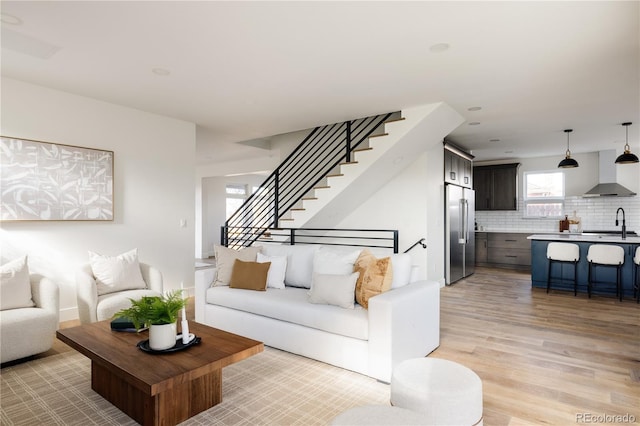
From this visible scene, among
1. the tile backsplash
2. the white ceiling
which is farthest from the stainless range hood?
the white ceiling

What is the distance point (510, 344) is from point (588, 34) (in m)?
2.77

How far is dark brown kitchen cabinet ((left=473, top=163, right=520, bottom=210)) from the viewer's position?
8883 millimetres

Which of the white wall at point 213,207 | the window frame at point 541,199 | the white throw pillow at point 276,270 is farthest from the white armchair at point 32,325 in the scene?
the window frame at point 541,199

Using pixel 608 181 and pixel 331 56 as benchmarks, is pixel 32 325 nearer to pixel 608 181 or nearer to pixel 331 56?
pixel 331 56

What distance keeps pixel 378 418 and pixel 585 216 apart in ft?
29.6

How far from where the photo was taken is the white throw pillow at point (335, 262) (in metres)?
3.29

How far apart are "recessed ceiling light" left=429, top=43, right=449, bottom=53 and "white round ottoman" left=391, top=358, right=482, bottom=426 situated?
254 cm

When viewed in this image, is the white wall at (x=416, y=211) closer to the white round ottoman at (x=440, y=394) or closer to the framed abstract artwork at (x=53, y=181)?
the white round ottoman at (x=440, y=394)

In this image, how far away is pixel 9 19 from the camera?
2.73 m

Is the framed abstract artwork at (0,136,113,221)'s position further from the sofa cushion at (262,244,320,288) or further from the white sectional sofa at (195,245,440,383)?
the sofa cushion at (262,244,320,288)

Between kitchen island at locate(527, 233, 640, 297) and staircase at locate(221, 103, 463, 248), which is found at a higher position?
staircase at locate(221, 103, 463, 248)

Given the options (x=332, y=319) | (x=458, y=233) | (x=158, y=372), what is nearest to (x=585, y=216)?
(x=458, y=233)

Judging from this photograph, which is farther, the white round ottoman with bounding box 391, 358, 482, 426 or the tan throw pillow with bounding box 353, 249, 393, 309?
the tan throw pillow with bounding box 353, 249, 393, 309

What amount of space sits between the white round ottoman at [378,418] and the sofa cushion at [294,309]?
1.20 metres
